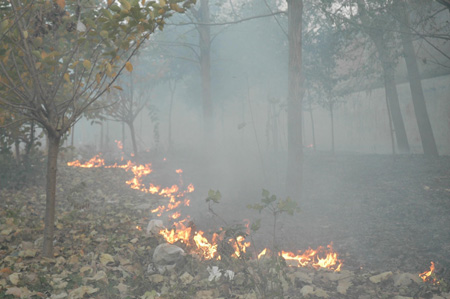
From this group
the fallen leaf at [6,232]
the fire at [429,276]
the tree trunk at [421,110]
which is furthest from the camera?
the tree trunk at [421,110]

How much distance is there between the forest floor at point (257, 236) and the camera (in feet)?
12.5

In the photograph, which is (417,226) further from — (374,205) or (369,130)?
(369,130)

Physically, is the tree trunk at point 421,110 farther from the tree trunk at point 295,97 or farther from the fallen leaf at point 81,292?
the fallen leaf at point 81,292

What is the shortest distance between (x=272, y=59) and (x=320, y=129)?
5995 mm

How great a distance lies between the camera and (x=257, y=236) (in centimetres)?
675

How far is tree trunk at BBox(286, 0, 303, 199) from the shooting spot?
27.9 ft

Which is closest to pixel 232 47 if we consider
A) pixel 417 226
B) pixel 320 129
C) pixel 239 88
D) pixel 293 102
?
pixel 239 88

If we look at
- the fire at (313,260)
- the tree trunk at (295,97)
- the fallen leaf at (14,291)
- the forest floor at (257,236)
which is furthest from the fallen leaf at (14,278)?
the tree trunk at (295,97)

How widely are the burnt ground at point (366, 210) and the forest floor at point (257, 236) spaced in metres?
0.02

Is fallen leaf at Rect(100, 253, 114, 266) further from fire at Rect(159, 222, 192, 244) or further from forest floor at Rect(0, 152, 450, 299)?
fire at Rect(159, 222, 192, 244)

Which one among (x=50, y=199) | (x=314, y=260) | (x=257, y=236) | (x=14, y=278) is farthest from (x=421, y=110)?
(x=14, y=278)

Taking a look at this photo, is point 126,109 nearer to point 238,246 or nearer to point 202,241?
point 202,241

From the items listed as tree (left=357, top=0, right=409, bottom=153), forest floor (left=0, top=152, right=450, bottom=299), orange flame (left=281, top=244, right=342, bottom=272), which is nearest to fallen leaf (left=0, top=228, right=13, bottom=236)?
forest floor (left=0, top=152, right=450, bottom=299)

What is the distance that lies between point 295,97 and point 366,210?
10.4 feet
